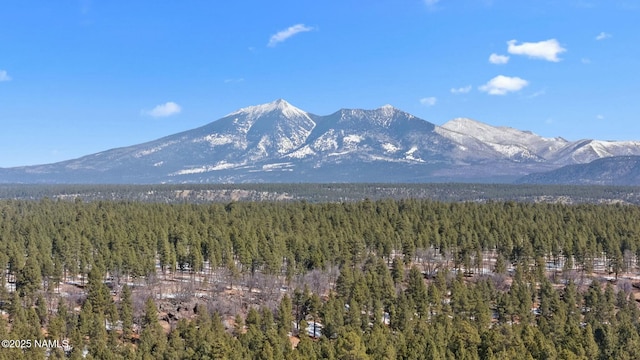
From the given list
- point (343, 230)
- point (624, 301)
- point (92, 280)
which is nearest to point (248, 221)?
point (343, 230)

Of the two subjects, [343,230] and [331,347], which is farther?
[343,230]

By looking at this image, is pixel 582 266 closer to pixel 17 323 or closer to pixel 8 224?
pixel 17 323

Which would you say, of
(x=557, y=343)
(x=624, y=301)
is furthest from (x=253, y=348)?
(x=624, y=301)

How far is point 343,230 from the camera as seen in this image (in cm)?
17012

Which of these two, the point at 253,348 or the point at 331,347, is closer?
the point at 331,347

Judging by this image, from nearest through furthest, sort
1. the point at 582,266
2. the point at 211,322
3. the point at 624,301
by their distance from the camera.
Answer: the point at 211,322 → the point at 624,301 → the point at 582,266

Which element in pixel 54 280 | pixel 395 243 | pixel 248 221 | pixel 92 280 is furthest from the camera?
pixel 248 221

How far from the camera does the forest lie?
272 feet

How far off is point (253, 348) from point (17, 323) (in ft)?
118

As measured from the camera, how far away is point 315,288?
13150 centimetres

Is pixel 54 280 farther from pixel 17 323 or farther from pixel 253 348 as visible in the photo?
pixel 253 348

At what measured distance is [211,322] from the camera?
96.9m

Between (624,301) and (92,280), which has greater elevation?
(92,280)

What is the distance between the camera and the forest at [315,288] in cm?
8300
